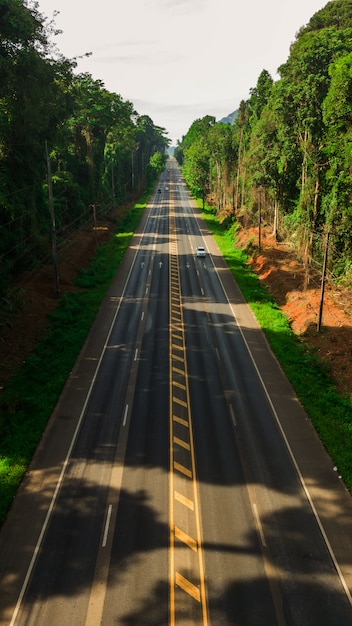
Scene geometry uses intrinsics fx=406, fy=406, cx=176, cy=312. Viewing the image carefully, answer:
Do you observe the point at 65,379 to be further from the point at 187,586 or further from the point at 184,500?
the point at 187,586

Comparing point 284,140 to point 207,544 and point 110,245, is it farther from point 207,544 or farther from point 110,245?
point 207,544

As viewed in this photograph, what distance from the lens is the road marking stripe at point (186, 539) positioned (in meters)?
16.9

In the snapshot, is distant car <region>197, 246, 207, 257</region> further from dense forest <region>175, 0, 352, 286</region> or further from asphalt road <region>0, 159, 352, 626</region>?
asphalt road <region>0, 159, 352, 626</region>

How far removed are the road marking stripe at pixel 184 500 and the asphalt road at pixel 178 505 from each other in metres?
0.08

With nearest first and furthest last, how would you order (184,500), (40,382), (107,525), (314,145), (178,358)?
(107,525)
(184,500)
(40,382)
(178,358)
(314,145)

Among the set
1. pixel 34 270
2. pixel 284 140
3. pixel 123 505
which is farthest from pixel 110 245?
pixel 123 505

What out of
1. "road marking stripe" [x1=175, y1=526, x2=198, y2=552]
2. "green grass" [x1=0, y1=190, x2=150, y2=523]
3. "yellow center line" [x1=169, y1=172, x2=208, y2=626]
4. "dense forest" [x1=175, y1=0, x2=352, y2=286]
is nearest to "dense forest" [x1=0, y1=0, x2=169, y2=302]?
"green grass" [x1=0, y1=190, x2=150, y2=523]

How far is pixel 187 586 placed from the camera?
15234mm

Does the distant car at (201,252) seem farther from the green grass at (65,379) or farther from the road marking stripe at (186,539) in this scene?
the road marking stripe at (186,539)

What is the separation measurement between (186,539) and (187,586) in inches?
82.3

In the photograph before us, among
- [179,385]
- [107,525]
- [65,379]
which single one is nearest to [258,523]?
[107,525]

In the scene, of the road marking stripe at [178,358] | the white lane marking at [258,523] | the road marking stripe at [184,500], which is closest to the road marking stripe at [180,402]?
the road marking stripe at [178,358]

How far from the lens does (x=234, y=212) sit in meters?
86.8

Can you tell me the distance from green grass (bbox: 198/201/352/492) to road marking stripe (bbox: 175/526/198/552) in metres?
8.57
